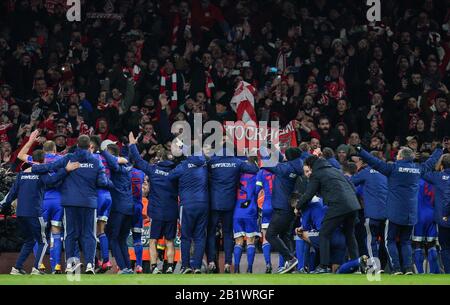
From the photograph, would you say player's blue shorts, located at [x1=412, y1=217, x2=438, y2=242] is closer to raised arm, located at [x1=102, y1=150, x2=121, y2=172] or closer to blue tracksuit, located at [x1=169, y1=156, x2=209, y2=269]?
blue tracksuit, located at [x1=169, y1=156, x2=209, y2=269]

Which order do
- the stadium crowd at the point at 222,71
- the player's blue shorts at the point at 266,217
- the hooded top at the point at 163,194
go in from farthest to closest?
the stadium crowd at the point at 222,71 → the player's blue shorts at the point at 266,217 → the hooded top at the point at 163,194

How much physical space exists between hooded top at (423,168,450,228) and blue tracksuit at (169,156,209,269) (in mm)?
3786

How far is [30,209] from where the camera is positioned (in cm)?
1842

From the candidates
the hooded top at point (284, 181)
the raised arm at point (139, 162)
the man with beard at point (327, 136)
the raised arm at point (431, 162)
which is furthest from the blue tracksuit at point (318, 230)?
the man with beard at point (327, 136)

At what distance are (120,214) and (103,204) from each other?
1.16 feet

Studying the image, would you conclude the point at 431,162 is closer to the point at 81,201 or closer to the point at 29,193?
the point at 81,201

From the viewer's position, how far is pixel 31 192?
18.5 metres

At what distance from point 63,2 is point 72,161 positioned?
10325 millimetres

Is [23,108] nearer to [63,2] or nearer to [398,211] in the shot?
[63,2]

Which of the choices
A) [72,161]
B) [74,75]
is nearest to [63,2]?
[74,75]

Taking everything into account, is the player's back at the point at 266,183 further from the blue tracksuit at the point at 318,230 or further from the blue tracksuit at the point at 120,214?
the blue tracksuit at the point at 120,214

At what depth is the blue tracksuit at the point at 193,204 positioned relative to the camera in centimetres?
1861

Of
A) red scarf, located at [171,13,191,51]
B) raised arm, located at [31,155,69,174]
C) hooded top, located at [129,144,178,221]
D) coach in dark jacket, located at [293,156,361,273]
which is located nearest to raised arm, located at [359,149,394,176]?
coach in dark jacket, located at [293,156,361,273]

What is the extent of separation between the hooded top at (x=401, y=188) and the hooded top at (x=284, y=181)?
1401mm
